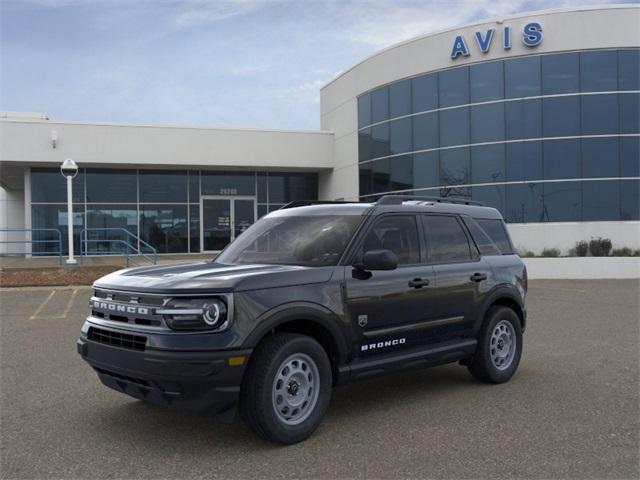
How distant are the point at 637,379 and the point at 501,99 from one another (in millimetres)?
17508

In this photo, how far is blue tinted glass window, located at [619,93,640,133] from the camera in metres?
21.5

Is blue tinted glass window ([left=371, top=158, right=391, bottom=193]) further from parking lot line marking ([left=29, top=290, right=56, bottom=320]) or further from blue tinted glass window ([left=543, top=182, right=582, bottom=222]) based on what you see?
parking lot line marking ([left=29, top=290, right=56, bottom=320])

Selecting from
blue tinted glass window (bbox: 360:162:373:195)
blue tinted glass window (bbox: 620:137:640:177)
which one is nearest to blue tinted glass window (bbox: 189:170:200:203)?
blue tinted glass window (bbox: 360:162:373:195)

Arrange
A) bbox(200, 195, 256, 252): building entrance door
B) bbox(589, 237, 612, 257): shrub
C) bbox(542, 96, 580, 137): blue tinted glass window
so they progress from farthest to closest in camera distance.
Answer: bbox(200, 195, 256, 252): building entrance door, bbox(542, 96, 580, 137): blue tinted glass window, bbox(589, 237, 612, 257): shrub

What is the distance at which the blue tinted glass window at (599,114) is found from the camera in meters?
21.5

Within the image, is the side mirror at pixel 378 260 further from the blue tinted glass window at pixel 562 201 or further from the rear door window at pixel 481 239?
the blue tinted glass window at pixel 562 201

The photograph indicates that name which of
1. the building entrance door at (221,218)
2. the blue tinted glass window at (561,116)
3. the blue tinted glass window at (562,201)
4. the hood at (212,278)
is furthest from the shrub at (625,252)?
the hood at (212,278)

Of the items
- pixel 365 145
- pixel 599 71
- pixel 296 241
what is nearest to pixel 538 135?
pixel 599 71

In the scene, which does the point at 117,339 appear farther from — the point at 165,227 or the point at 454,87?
the point at 165,227

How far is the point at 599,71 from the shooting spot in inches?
853

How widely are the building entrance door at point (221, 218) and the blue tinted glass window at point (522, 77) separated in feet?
39.8

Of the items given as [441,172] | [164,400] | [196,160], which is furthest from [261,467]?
[196,160]

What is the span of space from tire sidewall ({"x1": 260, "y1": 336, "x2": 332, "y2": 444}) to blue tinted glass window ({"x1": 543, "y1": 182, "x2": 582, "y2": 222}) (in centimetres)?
1879

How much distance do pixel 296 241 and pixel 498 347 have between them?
8.69 ft
